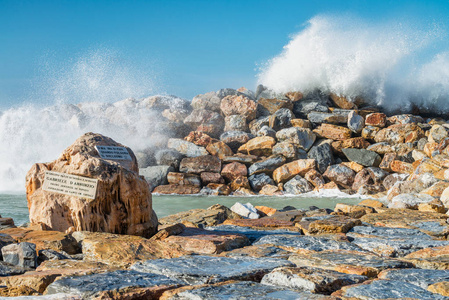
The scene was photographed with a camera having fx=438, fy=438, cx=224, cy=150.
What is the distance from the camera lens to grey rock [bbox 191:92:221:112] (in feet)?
60.7

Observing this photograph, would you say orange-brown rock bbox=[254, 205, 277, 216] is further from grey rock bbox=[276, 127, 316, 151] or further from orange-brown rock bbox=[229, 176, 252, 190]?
grey rock bbox=[276, 127, 316, 151]

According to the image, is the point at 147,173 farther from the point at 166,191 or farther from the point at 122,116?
the point at 122,116

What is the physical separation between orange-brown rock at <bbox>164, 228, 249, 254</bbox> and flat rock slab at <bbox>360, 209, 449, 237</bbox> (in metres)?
2.08

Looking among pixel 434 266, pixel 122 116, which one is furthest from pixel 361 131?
pixel 434 266

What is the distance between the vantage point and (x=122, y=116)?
18.3 meters

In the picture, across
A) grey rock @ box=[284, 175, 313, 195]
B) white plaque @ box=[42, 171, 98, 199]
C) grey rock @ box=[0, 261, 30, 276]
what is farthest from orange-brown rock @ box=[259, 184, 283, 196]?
grey rock @ box=[0, 261, 30, 276]

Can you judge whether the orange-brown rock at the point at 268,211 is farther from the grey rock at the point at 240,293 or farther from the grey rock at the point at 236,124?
the grey rock at the point at 236,124

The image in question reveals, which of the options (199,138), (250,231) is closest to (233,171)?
(199,138)

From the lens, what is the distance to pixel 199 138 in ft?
51.5

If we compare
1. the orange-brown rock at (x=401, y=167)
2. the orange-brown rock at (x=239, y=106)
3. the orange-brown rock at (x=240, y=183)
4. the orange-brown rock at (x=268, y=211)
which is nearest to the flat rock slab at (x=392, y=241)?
the orange-brown rock at (x=268, y=211)

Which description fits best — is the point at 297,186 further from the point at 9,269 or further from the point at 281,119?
the point at 9,269

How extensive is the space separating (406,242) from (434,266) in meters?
1.09

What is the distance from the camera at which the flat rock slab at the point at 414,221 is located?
4.81 meters

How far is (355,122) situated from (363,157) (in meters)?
2.21
